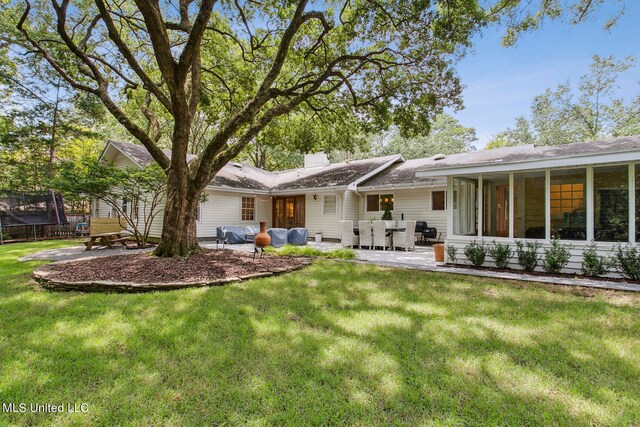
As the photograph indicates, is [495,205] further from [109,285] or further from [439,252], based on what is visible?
[109,285]

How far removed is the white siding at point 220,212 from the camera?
13906 millimetres

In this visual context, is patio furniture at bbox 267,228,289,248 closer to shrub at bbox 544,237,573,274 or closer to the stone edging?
the stone edging

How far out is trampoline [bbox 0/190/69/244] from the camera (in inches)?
508

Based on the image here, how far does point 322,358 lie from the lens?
2783 millimetres

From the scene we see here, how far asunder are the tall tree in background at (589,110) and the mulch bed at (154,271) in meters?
29.4

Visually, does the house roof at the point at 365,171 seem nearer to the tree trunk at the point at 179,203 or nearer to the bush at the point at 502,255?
A: the bush at the point at 502,255

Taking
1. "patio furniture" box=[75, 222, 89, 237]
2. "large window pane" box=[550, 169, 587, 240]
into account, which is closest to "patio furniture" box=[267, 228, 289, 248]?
"large window pane" box=[550, 169, 587, 240]

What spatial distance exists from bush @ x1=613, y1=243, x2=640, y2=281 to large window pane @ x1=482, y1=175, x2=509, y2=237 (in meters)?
2.52

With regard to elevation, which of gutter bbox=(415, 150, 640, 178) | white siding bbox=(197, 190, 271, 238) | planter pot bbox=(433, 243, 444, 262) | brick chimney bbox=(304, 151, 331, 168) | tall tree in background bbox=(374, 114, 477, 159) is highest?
tall tree in background bbox=(374, 114, 477, 159)

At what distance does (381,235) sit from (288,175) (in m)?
9.74

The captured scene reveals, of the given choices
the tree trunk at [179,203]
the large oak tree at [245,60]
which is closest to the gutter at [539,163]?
the large oak tree at [245,60]

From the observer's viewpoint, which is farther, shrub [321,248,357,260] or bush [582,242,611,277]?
shrub [321,248,357,260]

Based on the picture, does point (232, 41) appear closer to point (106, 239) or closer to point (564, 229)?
point (106, 239)

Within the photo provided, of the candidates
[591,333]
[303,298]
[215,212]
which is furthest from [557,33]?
[215,212]
